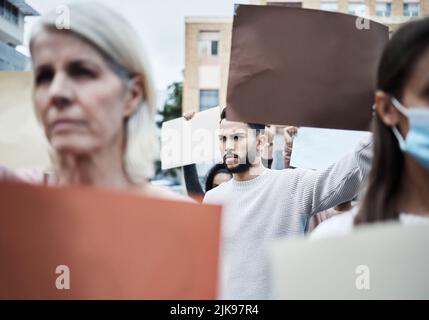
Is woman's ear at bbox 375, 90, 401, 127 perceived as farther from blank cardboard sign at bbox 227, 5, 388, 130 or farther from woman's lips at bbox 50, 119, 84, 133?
woman's lips at bbox 50, 119, 84, 133

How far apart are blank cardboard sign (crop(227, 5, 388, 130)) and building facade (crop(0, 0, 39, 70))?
1.81 ft

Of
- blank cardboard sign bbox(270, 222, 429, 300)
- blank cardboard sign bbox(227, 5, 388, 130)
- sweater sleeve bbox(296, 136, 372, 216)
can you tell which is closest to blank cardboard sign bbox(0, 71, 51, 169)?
blank cardboard sign bbox(227, 5, 388, 130)

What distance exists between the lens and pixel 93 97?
1165 millimetres

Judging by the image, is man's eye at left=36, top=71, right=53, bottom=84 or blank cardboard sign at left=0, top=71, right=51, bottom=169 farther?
blank cardboard sign at left=0, top=71, right=51, bottom=169

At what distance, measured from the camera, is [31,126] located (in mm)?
1338

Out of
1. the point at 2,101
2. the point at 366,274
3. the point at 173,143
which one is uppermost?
the point at 2,101

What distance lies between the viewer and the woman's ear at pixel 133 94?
1.22 metres

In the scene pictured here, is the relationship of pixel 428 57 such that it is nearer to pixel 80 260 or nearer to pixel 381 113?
pixel 381 113

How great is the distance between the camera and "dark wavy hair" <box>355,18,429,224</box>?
1184mm

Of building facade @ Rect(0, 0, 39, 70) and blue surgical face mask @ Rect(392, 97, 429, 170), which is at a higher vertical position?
building facade @ Rect(0, 0, 39, 70)

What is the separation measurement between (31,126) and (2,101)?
0.13 meters

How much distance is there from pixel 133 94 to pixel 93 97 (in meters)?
0.10

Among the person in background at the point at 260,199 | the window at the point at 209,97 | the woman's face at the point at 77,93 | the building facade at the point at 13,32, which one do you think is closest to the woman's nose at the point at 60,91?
the woman's face at the point at 77,93
